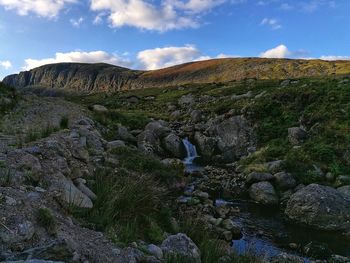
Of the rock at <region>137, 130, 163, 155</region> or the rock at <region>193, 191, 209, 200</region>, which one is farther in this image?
the rock at <region>137, 130, 163, 155</region>

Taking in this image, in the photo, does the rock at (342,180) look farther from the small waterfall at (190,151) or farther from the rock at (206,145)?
the rock at (206,145)

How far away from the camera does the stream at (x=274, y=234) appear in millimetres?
13859

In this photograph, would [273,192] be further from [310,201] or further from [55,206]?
[55,206]

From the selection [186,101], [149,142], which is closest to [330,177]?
[149,142]

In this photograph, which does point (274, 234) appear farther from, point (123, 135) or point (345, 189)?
point (123, 135)

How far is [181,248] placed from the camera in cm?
741

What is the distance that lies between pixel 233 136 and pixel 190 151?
3621mm

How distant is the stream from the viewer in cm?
1386

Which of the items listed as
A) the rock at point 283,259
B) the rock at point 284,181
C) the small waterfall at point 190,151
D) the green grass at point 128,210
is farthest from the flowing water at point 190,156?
the green grass at point 128,210

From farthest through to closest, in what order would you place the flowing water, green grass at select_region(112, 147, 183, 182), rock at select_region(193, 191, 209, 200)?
the flowing water < rock at select_region(193, 191, 209, 200) < green grass at select_region(112, 147, 183, 182)

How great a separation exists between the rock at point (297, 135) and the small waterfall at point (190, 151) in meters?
7.29

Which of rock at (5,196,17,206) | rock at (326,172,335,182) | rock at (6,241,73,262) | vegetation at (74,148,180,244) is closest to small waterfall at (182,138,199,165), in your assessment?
A: rock at (326,172,335,182)

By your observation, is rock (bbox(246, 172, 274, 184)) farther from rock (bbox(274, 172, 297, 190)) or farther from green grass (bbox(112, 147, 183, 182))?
green grass (bbox(112, 147, 183, 182))

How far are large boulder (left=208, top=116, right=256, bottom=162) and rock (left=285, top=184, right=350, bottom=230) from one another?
38.3 feet
